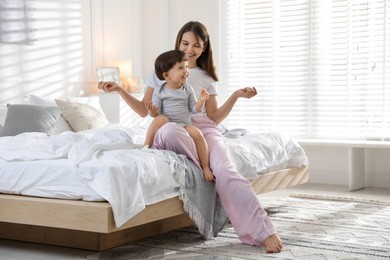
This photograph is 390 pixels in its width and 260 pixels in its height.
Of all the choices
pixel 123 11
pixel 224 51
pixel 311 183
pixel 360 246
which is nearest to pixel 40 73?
pixel 123 11

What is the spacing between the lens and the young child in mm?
3412

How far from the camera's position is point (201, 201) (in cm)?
333

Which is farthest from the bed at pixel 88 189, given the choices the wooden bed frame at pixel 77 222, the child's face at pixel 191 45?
the child's face at pixel 191 45

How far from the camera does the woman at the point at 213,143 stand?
3.21 metres

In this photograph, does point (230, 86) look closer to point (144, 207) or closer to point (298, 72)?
point (298, 72)

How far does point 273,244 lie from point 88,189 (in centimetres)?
91

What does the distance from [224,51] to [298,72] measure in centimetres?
81

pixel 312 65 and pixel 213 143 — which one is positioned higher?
A: pixel 312 65

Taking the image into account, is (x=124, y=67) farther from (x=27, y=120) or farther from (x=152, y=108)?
(x=152, y=108)

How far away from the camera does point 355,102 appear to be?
5758 mm

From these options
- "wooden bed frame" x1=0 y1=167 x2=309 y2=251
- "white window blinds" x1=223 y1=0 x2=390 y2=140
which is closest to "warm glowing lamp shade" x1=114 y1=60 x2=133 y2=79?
"white window blinds" x1=223 y1=0 x2=390 y2=140

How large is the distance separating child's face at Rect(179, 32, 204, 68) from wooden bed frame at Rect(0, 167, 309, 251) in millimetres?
918

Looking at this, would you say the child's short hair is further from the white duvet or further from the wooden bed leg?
the wooden bed leg

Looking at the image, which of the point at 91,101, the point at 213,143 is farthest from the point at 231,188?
the point at 91,101
